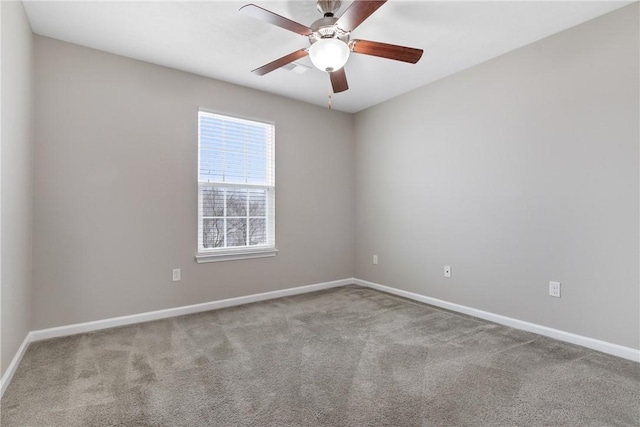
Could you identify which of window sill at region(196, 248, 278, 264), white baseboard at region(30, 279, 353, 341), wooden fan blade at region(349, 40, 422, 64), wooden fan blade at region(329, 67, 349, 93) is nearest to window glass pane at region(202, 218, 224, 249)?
window sill at region(196, 248, 278, 264)

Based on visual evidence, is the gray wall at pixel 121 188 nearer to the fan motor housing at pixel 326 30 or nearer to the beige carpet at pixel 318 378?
the beige carpet at pixel 318 378

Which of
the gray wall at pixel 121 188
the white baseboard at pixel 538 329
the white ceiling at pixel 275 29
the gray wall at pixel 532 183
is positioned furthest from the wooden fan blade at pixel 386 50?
the white baseboard at pixel 538 329

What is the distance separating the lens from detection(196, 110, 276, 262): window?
11.6ft

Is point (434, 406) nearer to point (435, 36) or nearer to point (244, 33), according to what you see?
point (435, 36)

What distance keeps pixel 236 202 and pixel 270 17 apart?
2.22 m

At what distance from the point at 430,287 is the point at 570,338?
136cm

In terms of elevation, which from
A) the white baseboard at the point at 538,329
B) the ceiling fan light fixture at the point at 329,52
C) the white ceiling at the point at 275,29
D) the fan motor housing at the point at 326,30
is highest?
the white ceiling at the point at 275,29

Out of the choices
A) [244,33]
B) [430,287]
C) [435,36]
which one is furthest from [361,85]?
[430,287]

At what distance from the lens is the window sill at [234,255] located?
3.46 m

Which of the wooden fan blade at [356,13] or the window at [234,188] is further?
the window at [234,188]

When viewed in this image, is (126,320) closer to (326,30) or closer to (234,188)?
(234,188)

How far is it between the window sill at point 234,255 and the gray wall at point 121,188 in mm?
66

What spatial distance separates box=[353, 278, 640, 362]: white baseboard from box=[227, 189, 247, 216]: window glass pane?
2208 mm

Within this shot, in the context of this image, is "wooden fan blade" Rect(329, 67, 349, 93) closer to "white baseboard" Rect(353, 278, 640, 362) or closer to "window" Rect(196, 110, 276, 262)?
"window" Rect(196, 110, 276, 262)
